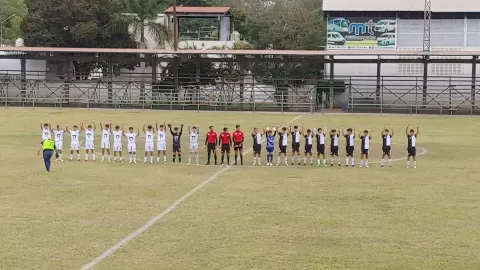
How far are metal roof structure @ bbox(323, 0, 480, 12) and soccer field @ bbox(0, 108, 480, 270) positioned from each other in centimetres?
3949

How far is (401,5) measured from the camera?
63062 millimetres

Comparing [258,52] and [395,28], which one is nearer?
[258,52]

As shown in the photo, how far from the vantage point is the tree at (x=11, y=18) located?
8956cm

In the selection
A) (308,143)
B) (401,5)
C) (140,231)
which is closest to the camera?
(140,231)

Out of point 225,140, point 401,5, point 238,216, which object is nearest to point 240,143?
point 225,140

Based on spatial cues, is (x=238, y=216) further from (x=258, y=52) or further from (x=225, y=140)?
(x=258, y=52)

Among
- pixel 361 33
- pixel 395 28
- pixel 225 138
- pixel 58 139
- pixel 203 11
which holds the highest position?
pixel 203 11

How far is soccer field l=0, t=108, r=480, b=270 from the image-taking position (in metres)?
11.0

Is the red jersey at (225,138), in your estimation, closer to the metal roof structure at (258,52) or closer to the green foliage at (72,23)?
the metal roof structure at (258,52)

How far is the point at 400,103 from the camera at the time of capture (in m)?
58.9

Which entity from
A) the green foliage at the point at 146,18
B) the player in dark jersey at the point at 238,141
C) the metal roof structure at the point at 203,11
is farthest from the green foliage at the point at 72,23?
the player in dark jersey at the point at 238,141

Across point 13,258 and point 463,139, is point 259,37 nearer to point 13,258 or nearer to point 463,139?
point 463,139

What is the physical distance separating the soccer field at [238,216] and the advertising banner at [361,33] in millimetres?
38753

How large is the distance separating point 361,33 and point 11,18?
2036 inches
